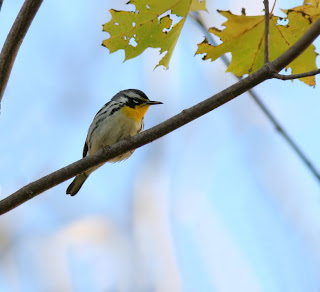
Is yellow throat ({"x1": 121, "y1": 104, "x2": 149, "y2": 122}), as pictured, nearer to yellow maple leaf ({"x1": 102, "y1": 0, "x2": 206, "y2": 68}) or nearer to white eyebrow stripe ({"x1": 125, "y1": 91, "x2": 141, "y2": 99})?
white eyebrow stripe ({"x1": 125, "y1": 91, "x2": 141, "y2": 99})

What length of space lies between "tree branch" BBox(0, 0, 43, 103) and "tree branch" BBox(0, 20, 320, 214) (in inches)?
18.4

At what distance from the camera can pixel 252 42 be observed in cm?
234

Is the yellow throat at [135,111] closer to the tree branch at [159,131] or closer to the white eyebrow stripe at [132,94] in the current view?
the white eyebrow stripe at [132,94]

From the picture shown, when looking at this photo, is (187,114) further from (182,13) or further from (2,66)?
(2,66)

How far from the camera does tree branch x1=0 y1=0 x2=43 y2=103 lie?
2061 mm

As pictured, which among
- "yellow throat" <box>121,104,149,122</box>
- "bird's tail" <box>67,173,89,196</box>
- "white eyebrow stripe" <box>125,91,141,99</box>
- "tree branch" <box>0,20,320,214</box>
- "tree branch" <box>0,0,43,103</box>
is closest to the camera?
"tree branch" <box>0,20,320,214</box>

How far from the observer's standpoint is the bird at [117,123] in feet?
13.8

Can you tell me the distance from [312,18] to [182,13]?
2.00 feet

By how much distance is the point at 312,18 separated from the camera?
7.30 ft

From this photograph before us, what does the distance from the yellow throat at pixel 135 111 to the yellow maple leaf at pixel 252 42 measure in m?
2.03

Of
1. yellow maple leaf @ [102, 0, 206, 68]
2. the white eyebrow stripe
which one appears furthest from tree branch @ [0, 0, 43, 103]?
the white eyebrow stripe

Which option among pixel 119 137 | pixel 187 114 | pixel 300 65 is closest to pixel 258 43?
pixel 300 65

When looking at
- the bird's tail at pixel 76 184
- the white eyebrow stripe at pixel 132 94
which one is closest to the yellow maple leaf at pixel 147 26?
the white eyebrow stripe at pixel 132 94

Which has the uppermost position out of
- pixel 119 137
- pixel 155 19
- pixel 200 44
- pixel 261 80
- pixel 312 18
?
pixel 119 137
